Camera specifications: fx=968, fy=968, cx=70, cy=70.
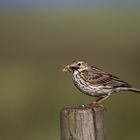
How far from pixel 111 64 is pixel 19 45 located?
1385cm

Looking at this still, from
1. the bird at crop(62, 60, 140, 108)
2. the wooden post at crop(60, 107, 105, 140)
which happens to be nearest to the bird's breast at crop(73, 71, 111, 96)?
the bird at crop(62, 60, 140, 108)

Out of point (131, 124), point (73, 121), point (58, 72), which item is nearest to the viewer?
point (73, 121)

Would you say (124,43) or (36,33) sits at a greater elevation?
(36,33)

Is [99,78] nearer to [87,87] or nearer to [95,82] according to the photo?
[95,82]

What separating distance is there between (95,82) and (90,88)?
206mm

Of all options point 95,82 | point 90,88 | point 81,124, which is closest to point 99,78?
point 95,82

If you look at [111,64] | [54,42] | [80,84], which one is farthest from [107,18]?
→ [80,84]

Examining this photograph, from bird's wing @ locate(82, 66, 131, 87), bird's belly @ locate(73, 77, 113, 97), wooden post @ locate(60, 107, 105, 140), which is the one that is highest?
bird's wing @ locate(82, 66, 131, 87)

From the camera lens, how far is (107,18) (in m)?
61.1

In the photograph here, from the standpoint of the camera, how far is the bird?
40.5 feet

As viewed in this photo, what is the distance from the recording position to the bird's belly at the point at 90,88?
40.4 ft

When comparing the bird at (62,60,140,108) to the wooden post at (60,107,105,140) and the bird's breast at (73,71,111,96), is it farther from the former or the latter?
the wooden post at (60,107,105,140)

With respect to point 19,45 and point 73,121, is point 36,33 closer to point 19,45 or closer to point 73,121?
point 19,45

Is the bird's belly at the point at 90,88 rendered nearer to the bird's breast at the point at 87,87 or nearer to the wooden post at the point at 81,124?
the bird's breast at the point at 87,87
